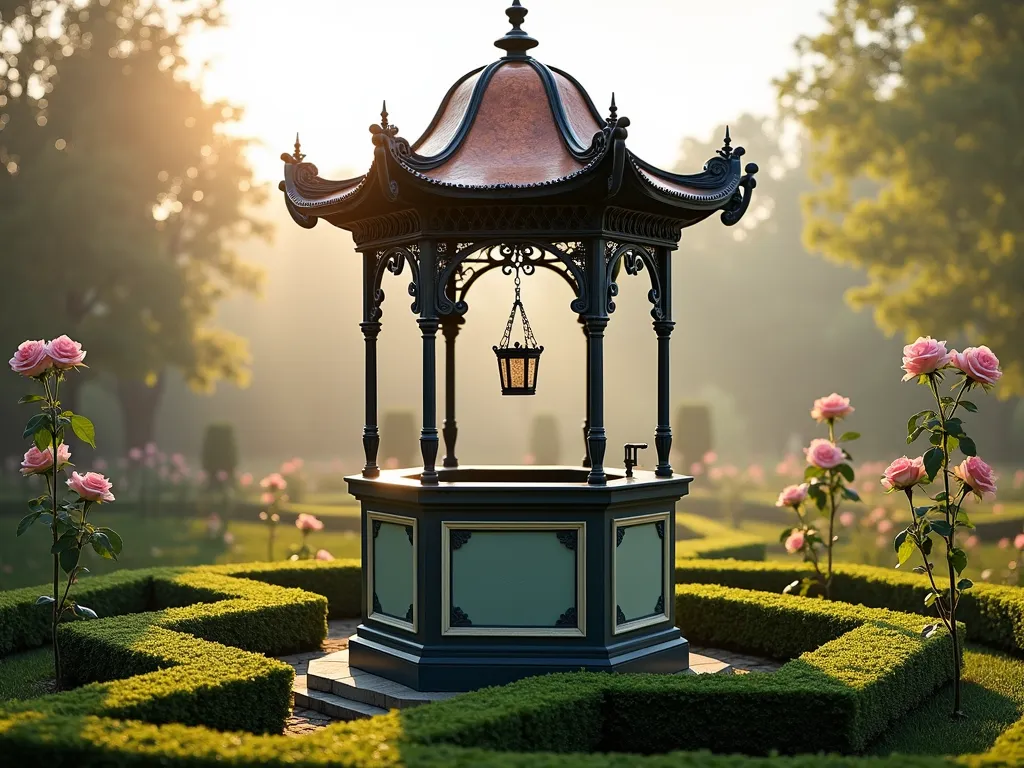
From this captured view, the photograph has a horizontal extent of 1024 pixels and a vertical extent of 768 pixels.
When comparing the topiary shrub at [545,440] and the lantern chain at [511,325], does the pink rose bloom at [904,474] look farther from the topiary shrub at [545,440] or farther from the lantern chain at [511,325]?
the topiary shrub at [545,440]

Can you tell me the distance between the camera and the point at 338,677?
7867mm

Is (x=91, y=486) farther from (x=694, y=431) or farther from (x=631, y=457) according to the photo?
(x=694, y=431)

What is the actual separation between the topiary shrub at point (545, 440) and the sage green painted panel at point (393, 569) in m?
18.3

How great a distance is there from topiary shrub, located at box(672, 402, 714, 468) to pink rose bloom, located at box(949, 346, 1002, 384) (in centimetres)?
1869

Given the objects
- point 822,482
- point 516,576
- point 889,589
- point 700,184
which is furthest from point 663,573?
Answer: point 889,589

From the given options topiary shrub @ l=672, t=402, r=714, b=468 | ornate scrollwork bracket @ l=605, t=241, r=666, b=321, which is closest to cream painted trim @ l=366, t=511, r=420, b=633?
ornate scrollwork bracket @ l=605, t=241, r=666, b=321

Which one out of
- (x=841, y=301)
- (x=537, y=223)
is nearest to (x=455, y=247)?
(x=537, y=223)

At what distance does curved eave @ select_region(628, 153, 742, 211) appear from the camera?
303 inches

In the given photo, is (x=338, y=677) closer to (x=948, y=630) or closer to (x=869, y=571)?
(x=948, y=630)

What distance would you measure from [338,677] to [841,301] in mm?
38145

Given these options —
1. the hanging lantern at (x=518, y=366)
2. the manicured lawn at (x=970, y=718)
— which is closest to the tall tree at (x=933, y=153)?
the manicured lawn at (x=970, y=718)

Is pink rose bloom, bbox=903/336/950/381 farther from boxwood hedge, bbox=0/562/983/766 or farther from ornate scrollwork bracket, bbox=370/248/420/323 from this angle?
ornate scrollwork bracket, bbox=370/248/420/323

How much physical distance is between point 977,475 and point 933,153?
46.9 feet

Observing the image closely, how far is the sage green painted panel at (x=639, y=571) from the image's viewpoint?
7.71m
